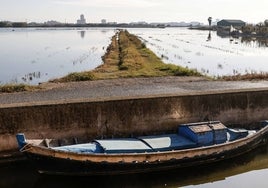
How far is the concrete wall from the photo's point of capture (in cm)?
1731

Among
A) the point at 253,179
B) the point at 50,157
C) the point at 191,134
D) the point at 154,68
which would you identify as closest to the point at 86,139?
the point at 50,157

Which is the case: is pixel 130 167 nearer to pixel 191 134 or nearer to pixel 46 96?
pixel 191 134

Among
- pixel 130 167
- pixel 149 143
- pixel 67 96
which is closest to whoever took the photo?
pixel 130 167

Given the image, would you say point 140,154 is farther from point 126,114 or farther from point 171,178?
point 126,114

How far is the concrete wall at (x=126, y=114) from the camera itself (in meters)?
17.3

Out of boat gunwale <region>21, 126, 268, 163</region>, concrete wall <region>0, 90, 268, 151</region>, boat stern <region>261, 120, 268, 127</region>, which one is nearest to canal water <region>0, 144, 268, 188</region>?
boat gunwale <region>21, 126, 268, 163</region>

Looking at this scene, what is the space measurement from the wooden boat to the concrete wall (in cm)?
83

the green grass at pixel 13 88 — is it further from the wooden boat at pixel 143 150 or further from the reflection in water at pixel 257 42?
the reflection in water at pixel 257 42

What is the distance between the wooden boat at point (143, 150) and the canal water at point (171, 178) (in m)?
0.34

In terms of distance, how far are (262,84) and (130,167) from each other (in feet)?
49.2

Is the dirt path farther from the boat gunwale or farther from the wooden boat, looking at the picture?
the boat gunwale

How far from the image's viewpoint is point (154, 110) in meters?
19.4

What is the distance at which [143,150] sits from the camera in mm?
16516

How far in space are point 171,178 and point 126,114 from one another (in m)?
3.91
